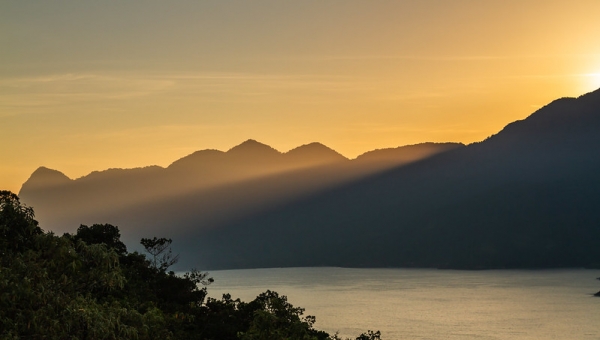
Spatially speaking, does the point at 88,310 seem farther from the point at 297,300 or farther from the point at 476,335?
the point at 297,300

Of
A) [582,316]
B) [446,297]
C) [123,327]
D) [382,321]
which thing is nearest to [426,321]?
[382,321]

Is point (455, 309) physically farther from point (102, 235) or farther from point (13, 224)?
point (13, 224)

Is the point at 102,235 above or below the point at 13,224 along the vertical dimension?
above

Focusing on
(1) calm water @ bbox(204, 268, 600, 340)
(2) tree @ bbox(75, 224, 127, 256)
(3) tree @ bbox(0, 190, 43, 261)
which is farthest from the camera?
(1) calm water @ bbox(204, 268, 600, 340)

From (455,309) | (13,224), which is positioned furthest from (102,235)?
(455,309)

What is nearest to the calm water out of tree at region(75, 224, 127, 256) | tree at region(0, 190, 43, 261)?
tree at region(75, 224, 127, 256)

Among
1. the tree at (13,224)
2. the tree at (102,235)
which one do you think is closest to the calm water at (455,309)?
the tree at (102,235)

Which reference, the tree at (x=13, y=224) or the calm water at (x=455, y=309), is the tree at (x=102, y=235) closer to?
the calm water at (x=455, y=309)

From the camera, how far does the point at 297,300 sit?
150125 millimetres

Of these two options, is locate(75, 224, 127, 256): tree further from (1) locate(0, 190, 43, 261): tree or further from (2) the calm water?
(1) locate(0, 190, 43, 261): tree

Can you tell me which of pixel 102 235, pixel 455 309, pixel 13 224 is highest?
pixel 102 235

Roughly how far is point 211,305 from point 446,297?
12042cm

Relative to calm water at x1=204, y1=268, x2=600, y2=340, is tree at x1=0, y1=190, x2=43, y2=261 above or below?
above

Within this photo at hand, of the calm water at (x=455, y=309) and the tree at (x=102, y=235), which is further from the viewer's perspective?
the calm water at (x=455, y=309)
